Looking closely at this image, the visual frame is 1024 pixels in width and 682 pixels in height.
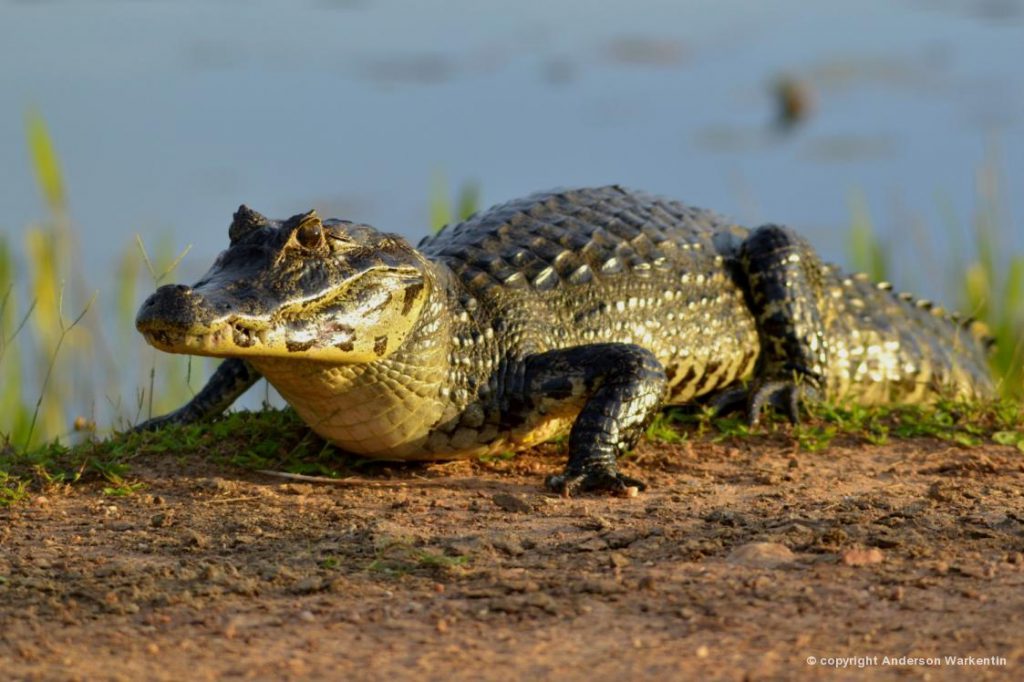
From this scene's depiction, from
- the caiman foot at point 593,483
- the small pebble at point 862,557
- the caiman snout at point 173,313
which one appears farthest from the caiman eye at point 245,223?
the small pebble at point 862,557

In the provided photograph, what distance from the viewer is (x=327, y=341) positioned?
4.96 metres

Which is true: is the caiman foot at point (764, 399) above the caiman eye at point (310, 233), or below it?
below

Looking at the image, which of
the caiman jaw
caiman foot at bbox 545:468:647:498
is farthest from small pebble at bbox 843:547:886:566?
the caiman jaw

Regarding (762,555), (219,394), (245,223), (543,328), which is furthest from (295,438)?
(762,555)

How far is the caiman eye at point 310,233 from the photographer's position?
5.11 meters

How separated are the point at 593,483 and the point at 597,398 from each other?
461mm

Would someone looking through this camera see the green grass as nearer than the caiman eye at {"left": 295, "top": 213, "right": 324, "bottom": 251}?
No

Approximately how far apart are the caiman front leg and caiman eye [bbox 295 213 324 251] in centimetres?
125

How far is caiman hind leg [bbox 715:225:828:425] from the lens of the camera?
655 centimetres

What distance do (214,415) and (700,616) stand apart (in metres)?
3.15

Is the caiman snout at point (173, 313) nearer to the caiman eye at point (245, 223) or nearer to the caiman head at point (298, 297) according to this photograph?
the caiman head at point (298, 297)

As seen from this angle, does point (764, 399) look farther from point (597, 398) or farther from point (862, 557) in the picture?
point (862, 557)

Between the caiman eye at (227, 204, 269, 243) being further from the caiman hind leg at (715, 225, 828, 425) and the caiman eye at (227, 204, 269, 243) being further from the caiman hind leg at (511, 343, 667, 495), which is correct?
the caiman hind leg at (715, 225, 828, 425)

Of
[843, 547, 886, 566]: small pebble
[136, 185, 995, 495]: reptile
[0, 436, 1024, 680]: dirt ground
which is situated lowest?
[0, 436, 1024, 680]: dirt ground
